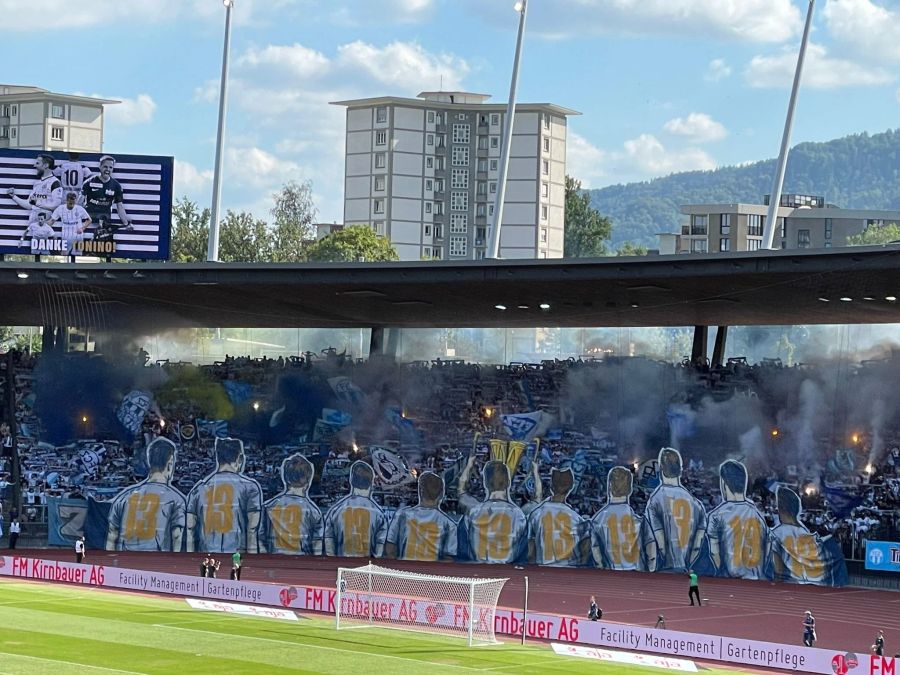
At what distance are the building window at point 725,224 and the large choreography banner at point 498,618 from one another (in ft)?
487

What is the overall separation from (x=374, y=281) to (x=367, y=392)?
35.7 feet

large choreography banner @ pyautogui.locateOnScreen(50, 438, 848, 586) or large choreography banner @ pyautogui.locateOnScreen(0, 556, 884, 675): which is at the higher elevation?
large choreography banner @ pyautogui.locateOnScreen(50, 438, 848, 586)

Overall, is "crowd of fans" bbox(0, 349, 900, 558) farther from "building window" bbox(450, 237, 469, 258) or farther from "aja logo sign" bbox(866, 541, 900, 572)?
"building window" bbox(450, 237, 469, 258)

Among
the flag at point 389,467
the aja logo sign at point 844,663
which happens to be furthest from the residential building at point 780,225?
the aja logo sign at point 844,663

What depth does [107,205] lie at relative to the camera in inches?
2039

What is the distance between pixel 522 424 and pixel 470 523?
4707 millimetres

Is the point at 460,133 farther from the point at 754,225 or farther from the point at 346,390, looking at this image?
the point at 346,390

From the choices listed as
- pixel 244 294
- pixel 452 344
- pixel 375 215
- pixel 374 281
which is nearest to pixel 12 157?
pixel 244 294

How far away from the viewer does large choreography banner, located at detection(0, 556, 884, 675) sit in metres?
32.0

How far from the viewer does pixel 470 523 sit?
177 ft

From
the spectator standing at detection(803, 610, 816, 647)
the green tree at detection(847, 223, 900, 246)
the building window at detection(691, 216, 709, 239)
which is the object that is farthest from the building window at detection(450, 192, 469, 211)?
the spectator standing at detection(803, 610, 816, 647)

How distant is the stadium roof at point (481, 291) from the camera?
144 ft

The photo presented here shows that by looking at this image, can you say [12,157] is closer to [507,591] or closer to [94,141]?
[507,591]

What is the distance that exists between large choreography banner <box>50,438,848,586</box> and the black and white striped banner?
934 cm
